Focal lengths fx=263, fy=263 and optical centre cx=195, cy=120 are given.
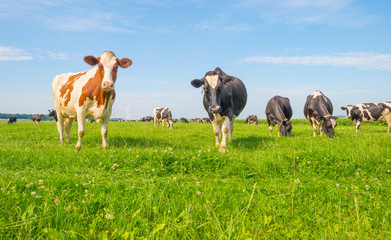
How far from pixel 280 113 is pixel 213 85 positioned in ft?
20.5

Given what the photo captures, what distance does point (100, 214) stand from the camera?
2.98m

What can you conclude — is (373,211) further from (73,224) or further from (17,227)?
(17,227)

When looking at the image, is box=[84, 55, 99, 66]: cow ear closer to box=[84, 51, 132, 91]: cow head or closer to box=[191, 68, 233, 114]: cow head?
box=[84, 51, 132, 91]: cow head

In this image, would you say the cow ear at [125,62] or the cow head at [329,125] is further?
the cow head at [329,125]

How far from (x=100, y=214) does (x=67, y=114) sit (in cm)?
723

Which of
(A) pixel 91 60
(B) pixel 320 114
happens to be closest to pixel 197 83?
(A) pixel 91 60

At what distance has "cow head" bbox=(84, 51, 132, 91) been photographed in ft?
23.9

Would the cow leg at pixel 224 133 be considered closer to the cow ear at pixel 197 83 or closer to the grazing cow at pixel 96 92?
the cow ear at pixel 197 83

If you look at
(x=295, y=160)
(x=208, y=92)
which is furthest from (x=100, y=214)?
(x=208, y=92)

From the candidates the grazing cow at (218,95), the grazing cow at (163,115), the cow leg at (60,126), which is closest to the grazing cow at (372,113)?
the grazing cow at (163,115)

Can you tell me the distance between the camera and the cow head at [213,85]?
295 inches

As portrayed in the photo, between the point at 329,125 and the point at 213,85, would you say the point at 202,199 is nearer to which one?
the point at 213,85

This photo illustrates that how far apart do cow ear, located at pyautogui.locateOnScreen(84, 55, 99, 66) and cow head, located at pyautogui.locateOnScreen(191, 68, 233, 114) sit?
3.01 m

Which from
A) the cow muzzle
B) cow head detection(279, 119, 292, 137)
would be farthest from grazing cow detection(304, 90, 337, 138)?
the cow muzzle
